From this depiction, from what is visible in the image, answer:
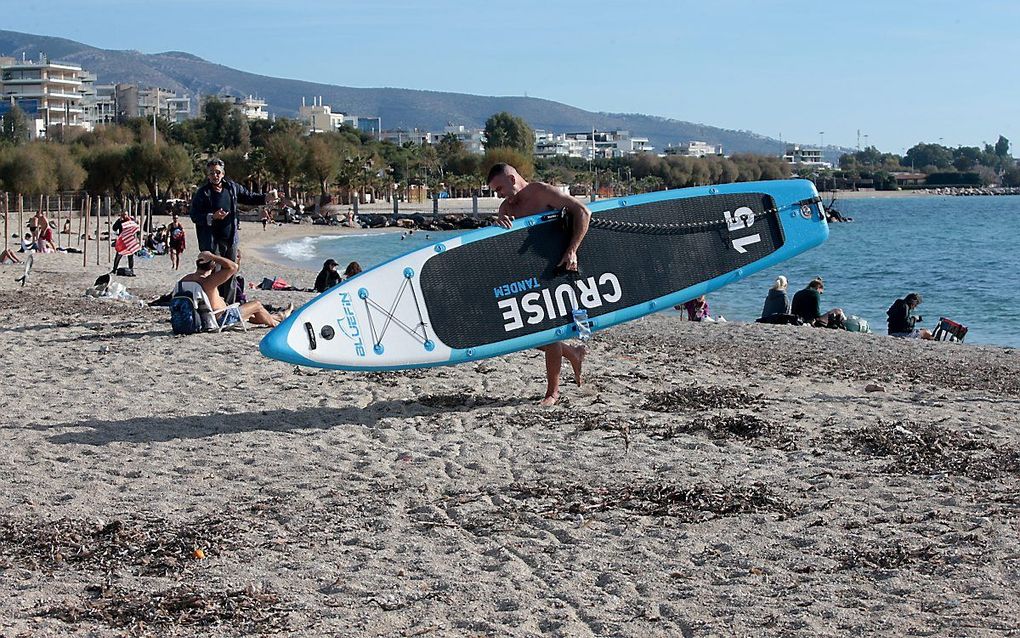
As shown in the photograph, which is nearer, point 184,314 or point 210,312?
point 184,314

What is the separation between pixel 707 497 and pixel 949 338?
11.8 meters

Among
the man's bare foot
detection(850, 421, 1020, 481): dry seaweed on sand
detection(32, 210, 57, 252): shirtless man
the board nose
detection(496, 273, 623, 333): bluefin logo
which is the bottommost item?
detection(32, 210, 57, 252): shirtless man

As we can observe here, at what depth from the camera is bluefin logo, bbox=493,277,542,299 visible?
26.0 feet

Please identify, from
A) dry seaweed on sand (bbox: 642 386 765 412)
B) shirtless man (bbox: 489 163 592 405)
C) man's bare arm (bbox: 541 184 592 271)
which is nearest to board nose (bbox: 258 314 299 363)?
shirtless man (bbox: 489 163 592 405)

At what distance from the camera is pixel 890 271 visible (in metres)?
40.3

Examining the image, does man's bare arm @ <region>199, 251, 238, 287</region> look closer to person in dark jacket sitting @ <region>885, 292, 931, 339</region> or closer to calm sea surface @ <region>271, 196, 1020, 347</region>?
person in dark jacket sitting @ <region>885, 292, 931, 339</region>

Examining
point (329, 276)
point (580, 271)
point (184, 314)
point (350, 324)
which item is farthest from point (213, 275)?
point (329, 276)

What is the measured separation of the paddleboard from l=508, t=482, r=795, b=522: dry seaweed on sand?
2.12m

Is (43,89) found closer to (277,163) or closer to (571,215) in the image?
(277,163)

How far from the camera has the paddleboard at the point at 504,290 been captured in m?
7.64

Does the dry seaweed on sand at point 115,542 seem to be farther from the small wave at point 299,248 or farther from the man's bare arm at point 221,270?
the small wave at point 299,248

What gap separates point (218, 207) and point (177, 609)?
6949 millimetres

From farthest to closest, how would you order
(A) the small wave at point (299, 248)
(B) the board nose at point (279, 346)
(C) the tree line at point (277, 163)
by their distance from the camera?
(C) the tree line at point (277, 163) < (A) the small wave at point (299, 248) < (B) the board nose at point (279, 346)

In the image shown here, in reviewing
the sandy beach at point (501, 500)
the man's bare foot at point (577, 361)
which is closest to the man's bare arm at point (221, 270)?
the sandy beach at point (501, 500)
